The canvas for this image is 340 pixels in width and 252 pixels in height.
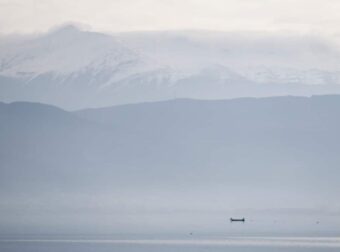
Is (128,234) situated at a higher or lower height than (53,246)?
higher

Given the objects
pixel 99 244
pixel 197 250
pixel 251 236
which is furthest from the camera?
pixel 251 236

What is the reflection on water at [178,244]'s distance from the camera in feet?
387

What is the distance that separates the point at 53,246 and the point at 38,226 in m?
56.9

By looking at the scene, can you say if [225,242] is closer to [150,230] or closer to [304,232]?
[304,232]

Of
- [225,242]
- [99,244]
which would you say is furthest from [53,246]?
[225,242]

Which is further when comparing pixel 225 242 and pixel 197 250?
pixel 225 242

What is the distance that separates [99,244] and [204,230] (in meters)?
41.4

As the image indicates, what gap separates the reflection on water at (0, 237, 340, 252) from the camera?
118m

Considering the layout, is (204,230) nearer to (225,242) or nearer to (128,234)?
(128,234)

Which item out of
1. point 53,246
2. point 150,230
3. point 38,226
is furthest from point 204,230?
point 53,246

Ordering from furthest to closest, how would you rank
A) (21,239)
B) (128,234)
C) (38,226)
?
(38,226) < (128,234) < (21,239)

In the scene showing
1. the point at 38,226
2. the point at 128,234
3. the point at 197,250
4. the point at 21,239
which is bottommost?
the point at 197,250

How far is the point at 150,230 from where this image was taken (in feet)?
561

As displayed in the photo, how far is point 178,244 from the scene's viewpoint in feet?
419
